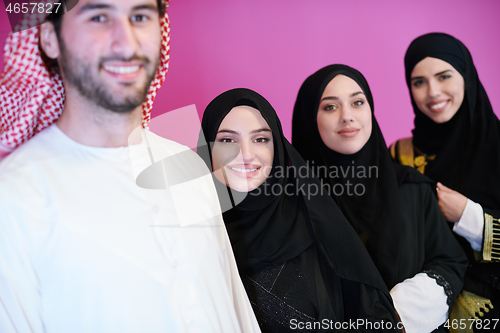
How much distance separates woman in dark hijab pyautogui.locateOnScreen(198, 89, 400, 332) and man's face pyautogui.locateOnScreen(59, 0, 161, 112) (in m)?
0.49

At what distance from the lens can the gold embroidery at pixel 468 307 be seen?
1.78m

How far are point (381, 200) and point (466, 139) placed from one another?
0.77 metres

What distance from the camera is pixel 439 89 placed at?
207cm

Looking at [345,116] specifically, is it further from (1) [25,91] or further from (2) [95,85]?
(1) [25,91]

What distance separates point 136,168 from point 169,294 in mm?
349

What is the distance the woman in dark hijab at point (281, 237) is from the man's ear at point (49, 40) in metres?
0.58

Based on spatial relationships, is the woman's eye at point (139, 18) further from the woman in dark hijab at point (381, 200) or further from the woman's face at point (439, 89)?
the woman's face at point (439, 89)

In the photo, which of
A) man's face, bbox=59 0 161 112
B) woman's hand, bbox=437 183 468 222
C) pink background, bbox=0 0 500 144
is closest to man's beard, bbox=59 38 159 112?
man's face, bbox=59 0 161 112

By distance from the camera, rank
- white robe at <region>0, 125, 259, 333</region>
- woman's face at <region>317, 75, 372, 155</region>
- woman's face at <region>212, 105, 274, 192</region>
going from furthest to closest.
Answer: woman's face at <region>317, 75, 372, 155</region>, woman's face at <region>212, 105, 274, 192</region>, white robe at <region>0, 125, 259, 333</region>

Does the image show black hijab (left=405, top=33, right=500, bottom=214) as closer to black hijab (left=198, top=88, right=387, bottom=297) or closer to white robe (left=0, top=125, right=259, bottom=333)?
black hijab (left=198, top=88, right=387, bottom=297)

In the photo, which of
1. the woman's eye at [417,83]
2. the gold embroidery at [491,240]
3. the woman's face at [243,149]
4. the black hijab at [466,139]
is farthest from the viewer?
the woman's eye at [417,83]

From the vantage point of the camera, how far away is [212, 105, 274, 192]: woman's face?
136 centimetres

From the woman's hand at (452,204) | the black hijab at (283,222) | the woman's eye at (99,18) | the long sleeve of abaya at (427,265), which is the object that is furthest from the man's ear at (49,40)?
the woman's hand at (452,204)

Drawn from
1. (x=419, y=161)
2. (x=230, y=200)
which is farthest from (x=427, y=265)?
(x=230, y=200)
